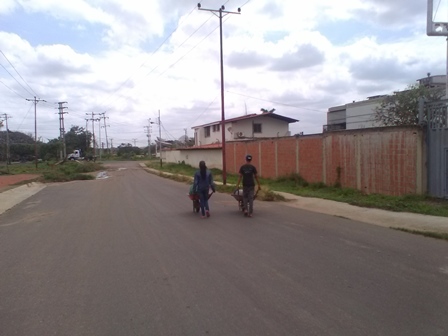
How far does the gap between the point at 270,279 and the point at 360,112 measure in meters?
42.8

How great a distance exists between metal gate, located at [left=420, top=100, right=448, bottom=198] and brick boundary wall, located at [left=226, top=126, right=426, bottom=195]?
233 millimetres

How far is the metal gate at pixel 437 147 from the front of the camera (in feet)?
42.3

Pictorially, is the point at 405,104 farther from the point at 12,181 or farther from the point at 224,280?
the point at 12,181

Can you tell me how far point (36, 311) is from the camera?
4707 mm

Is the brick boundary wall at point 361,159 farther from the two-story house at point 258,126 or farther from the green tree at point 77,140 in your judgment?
the green tree at point 77,140

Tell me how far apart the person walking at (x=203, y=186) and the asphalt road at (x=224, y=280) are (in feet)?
5.08

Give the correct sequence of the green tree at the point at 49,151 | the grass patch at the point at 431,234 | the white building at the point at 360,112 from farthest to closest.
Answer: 1. the green tree at the point at 49,151
2. the white building at the point at 360,112
3. the grass patch at the point at 431,234

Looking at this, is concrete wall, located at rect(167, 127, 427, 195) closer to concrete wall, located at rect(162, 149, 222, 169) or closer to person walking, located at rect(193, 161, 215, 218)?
person walking, located at rect(193, 161, 215, 218)

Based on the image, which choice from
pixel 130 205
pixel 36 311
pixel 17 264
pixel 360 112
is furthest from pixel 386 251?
pixel 360 112

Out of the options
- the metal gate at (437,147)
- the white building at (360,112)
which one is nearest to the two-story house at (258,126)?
the white building at (360,112)

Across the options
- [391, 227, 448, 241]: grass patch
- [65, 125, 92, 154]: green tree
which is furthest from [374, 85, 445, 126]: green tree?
[65, 125, 92, 154]: green tree

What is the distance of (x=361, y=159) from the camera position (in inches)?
635

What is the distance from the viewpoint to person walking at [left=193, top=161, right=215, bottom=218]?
11.7 m

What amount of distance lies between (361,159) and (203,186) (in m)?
7.56
